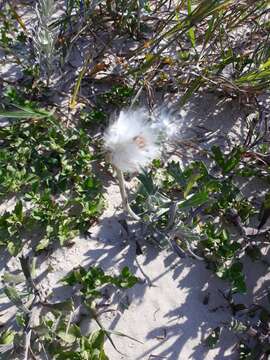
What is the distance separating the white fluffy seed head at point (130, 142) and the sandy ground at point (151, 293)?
354 millimetres

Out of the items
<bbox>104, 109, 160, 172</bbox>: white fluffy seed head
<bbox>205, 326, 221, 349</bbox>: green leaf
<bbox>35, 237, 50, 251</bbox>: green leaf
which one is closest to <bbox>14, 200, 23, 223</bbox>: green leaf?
<bbox>35, 237, 50, 251</bbox>: green leaf

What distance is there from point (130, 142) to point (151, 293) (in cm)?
62

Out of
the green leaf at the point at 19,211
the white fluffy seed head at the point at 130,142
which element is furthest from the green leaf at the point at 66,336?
the white fluffy seed head at the point at 130,142

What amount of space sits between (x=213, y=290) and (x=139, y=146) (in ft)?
2.25

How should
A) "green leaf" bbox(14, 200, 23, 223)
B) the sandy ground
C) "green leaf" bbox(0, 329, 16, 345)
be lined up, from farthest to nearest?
1. "green leaf" bbox(14, 200, 23, 223)
2. the sandy ground
3. "green leaf" bbox(0, 329, 16, 345)

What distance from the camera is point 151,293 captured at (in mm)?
2023

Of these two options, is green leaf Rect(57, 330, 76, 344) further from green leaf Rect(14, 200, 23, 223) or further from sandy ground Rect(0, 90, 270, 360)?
green leaf Rect(14, 200, 23, 223)

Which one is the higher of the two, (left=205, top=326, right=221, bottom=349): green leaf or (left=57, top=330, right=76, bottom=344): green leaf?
(left=57, top=330, right=76, bottom=344): green leaf

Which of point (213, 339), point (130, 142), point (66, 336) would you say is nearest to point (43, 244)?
point (66, 336)

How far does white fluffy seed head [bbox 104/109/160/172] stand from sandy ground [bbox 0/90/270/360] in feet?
1.16

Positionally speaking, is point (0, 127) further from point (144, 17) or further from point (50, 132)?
point (144, 17)

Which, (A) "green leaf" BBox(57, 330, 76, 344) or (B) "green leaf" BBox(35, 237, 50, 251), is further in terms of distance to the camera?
(B) "green leaf" BBox(35, 237, 50, 251)

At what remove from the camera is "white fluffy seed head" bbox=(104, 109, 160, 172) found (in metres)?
1.88

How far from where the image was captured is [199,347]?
1945mm
